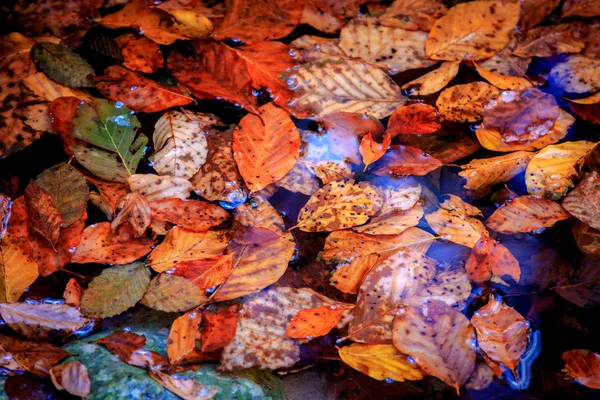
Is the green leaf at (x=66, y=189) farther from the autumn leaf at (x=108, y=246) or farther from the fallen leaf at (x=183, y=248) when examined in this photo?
the fallen leaf at (x=183, y=248)

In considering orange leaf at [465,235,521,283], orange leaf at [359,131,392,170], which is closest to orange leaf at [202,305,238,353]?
orange leaf at [359,131,392,170]

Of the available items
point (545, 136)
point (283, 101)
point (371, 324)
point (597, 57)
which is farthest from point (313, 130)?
point (597, 57)

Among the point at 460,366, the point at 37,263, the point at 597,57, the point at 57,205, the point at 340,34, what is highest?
the point at 340,34

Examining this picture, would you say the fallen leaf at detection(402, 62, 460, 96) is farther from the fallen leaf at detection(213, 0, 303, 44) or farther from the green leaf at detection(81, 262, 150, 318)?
the green leaf at detection(81, 262, 150, 318)

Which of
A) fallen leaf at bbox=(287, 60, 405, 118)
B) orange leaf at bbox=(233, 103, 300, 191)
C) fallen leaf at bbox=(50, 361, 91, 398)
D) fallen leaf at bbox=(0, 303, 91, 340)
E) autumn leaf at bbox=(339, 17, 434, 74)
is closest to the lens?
fallen leaf at bbox=(50, 361, 91, 398)

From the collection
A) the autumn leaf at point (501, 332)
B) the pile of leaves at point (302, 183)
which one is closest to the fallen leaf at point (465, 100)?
the pile of leaves at point (302, 183)

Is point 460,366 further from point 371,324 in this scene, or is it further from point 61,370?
point 61,370
